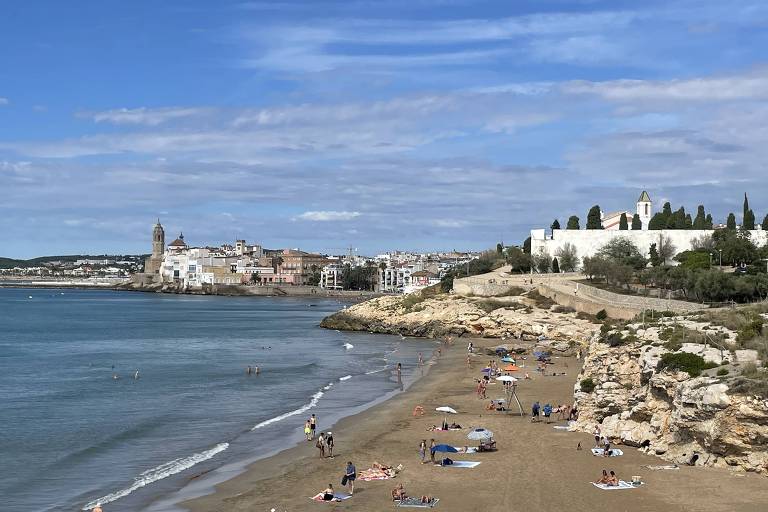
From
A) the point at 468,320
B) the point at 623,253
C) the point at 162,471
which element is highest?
the point at 623,253

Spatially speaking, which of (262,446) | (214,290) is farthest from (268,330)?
(214,290)

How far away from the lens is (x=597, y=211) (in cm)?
9050

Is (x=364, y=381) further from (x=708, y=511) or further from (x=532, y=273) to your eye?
(x=532, y=273)

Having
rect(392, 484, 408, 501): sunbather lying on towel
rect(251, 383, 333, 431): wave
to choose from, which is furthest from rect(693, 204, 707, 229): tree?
rect(392, 484, 408, 501): sunbather lying on towel

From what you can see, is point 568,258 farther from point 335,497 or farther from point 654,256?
point 335,497

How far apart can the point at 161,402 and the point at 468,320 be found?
36315 mm

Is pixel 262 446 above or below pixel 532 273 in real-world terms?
below

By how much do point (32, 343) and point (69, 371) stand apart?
21781 millimetres

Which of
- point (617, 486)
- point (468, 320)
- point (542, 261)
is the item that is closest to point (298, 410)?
point (617, 486)

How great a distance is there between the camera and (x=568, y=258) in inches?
3297

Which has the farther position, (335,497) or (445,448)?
(445,448)

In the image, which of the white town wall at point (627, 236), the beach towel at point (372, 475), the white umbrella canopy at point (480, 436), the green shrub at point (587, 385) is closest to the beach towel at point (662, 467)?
the white umbrella canopy at point (480, 436)

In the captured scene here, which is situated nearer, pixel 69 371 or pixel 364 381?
pixel 364 381

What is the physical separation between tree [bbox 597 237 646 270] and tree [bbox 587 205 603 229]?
24.7 ft
